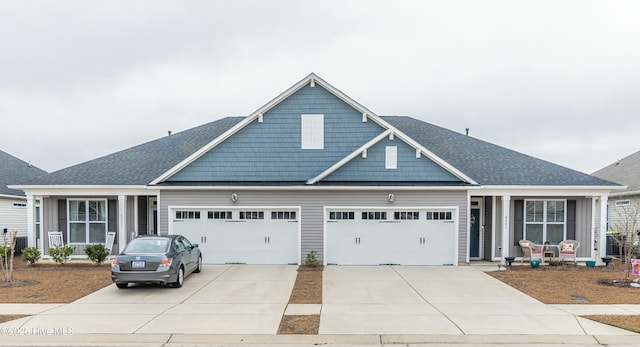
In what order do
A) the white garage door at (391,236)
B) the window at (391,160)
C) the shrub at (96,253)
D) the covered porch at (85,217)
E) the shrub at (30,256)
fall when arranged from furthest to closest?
the covered porch at (85,217) < the window at (391,160) < the white garage door at (391,236) < the shrub at (30,256) < the shrub at (96,253)

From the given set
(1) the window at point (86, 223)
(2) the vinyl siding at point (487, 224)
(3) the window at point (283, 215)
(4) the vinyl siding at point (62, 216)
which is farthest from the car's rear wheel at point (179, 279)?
(2) the vinyl siding at point (487, 224)

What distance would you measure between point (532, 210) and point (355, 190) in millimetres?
7266

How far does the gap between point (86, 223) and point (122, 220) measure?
2045 mm

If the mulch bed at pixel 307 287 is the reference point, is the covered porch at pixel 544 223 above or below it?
above

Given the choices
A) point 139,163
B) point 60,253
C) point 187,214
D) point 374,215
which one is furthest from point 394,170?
point 60,253

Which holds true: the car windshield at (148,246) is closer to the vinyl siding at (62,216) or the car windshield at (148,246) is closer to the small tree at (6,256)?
the small tree at (6,256)

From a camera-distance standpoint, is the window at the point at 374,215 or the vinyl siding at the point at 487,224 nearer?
the window at the point at 374,215

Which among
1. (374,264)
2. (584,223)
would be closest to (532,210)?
(584,223)

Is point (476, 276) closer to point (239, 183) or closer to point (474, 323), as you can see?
point (474, 323)

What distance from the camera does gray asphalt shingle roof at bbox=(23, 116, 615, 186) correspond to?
15.8 m

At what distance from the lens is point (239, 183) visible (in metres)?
Answer: 15.3

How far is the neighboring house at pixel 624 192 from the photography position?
19950 millimetres

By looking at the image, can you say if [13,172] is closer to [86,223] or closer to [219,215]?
[86,223]

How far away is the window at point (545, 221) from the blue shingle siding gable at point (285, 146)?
6.95 meters
